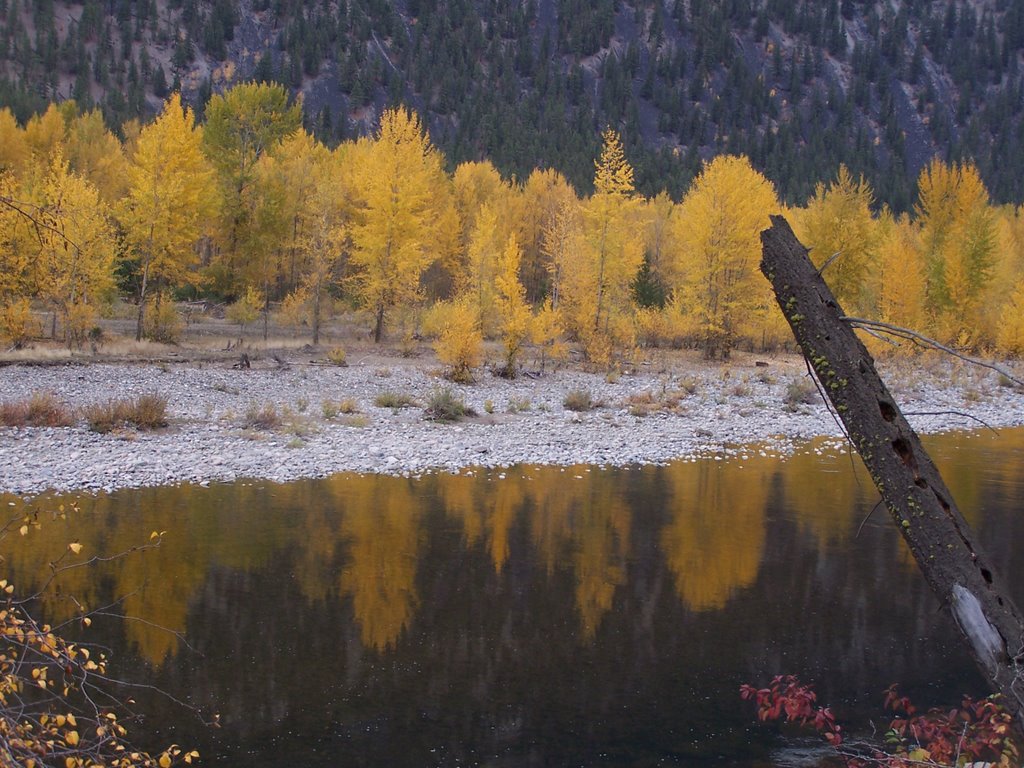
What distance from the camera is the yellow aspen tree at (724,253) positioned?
3409cm

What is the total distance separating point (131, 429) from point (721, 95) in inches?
5561

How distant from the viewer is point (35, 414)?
58.1ft

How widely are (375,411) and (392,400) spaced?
0.68 meters

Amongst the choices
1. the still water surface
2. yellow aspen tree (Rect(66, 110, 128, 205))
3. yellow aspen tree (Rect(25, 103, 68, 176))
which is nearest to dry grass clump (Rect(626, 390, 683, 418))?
the still water surface

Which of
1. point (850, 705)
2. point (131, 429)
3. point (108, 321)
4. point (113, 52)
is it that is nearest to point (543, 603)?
point (850, 705)

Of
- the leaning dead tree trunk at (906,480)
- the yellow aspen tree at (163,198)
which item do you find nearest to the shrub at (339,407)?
the yellow aspen tree at (163,198)

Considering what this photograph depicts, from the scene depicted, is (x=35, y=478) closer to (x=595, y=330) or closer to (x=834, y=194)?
(x=595, y=330)

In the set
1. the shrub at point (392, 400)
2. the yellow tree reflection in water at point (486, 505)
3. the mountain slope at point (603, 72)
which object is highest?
the mountain slope at point (603, 72)

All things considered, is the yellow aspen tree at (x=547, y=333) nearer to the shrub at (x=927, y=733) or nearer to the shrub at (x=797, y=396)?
the shrub at (x=797, y=396)

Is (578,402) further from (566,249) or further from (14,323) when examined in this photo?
(14,323)

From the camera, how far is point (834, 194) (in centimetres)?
4206

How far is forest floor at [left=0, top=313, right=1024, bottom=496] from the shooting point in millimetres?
16438

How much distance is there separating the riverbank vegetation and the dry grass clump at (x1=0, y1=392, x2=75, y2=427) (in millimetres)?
6218

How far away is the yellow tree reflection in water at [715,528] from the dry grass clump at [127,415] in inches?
390
